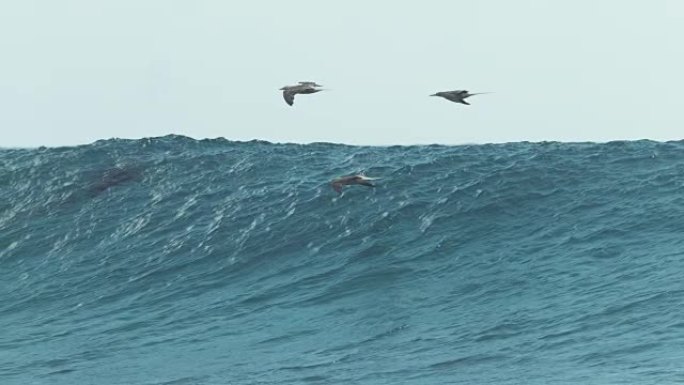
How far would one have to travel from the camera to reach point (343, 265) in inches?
2169

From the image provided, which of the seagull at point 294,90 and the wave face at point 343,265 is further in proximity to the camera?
the seagull at point 294,90

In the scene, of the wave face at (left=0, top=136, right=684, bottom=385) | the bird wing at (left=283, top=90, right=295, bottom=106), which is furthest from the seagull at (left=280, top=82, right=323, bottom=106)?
the wave face at (left=0, top=136, right=684, bottom=385)

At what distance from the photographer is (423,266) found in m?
53.7

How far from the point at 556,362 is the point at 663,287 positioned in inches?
363

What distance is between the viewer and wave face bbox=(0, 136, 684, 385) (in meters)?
40.8

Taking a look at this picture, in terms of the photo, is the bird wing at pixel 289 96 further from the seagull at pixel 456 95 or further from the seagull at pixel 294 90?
the seagull at pixel 456 95

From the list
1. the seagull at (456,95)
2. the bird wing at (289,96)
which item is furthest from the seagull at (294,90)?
the seagull at (456,95)

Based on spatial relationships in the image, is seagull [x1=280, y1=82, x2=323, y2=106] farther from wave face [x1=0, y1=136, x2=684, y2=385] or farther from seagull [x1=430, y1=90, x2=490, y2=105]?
wave face [x1=0, y1=136, x2=684, y2=385]

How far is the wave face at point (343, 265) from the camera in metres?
40.8

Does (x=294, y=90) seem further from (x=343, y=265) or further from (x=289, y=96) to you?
(x=343, y=265)

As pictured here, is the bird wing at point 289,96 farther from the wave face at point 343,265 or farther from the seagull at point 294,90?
the wave face at point 343,265

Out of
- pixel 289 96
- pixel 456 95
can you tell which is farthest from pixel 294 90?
pixel 456 95

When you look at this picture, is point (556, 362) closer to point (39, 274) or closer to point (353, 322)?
point (353, 322)

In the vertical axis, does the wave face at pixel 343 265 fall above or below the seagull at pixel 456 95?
below
